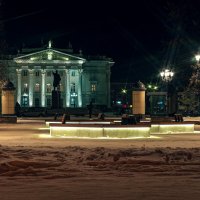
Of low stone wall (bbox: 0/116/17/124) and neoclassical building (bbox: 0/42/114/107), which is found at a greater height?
neoclassical building (bbox: 0/42/114/107)

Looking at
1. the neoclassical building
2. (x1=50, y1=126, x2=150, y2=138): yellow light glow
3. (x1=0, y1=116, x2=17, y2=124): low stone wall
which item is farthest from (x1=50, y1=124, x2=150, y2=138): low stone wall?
the neoclassical building

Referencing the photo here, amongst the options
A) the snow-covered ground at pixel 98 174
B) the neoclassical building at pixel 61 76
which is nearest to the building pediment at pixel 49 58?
the neoclassical building at pixel 61 76

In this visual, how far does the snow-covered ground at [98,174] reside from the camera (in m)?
11.0

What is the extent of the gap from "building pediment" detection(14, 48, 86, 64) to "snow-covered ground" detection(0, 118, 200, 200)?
112003 mm

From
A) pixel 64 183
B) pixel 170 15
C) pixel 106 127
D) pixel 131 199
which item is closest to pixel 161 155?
pixel 64 183

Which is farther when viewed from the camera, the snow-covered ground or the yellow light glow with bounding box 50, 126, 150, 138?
the yellow light glow with bounding box 50, 126, 150, 138

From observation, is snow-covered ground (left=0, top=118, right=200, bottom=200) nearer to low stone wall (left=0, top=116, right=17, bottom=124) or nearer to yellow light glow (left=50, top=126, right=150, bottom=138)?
yellow light glow (left=50, top=126, right=150, bottom=138)

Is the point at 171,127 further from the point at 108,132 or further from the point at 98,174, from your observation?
the point at 98,174

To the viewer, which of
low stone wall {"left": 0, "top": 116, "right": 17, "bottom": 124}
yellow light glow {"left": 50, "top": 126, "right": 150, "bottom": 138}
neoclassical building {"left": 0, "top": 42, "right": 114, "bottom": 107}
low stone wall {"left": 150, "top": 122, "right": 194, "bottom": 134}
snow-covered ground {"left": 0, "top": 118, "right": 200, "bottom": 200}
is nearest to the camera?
snow-covered ground {"left": 0, "top": 118, "right": 200, "bottom": 200}

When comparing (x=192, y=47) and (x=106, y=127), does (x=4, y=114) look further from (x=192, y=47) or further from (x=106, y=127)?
(x=106, y=127)

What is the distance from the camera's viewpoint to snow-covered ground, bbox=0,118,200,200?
433 inches

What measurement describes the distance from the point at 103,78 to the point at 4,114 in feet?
277

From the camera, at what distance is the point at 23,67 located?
131 m

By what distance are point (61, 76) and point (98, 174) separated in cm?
12007
